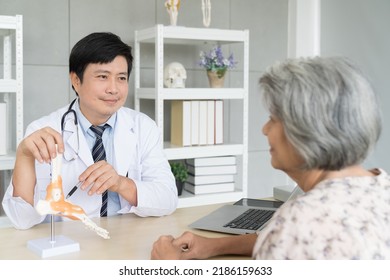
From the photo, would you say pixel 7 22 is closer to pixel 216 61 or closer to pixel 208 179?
pixel 216 61

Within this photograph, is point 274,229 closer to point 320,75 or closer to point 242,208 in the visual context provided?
point 320,75

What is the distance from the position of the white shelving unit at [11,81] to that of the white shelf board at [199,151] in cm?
95

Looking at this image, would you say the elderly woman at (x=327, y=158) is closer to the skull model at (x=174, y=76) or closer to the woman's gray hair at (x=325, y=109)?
the woman's gray hair at (x=325, y=109)

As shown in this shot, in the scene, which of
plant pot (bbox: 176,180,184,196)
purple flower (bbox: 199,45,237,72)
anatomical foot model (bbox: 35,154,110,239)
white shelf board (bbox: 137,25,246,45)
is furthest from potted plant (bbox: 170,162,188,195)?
anatomical foot model (bbox: 35,154,110,239)

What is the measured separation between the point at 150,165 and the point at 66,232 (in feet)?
2.04

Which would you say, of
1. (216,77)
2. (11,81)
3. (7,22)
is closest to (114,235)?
(11,81)

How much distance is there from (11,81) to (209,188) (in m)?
1.50

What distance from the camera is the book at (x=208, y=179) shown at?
3553 millimetres

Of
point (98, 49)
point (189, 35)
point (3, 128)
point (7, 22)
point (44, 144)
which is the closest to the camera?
point (44, 144)

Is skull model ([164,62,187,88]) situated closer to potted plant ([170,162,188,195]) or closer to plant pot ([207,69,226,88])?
plant pot ([207,69,226,88])

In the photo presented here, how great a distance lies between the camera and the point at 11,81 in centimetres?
291

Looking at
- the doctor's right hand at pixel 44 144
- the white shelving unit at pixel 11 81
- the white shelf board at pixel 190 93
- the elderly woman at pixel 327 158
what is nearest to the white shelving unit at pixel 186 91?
the white shelf board at pixel 190 93

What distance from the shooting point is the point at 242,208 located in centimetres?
195
